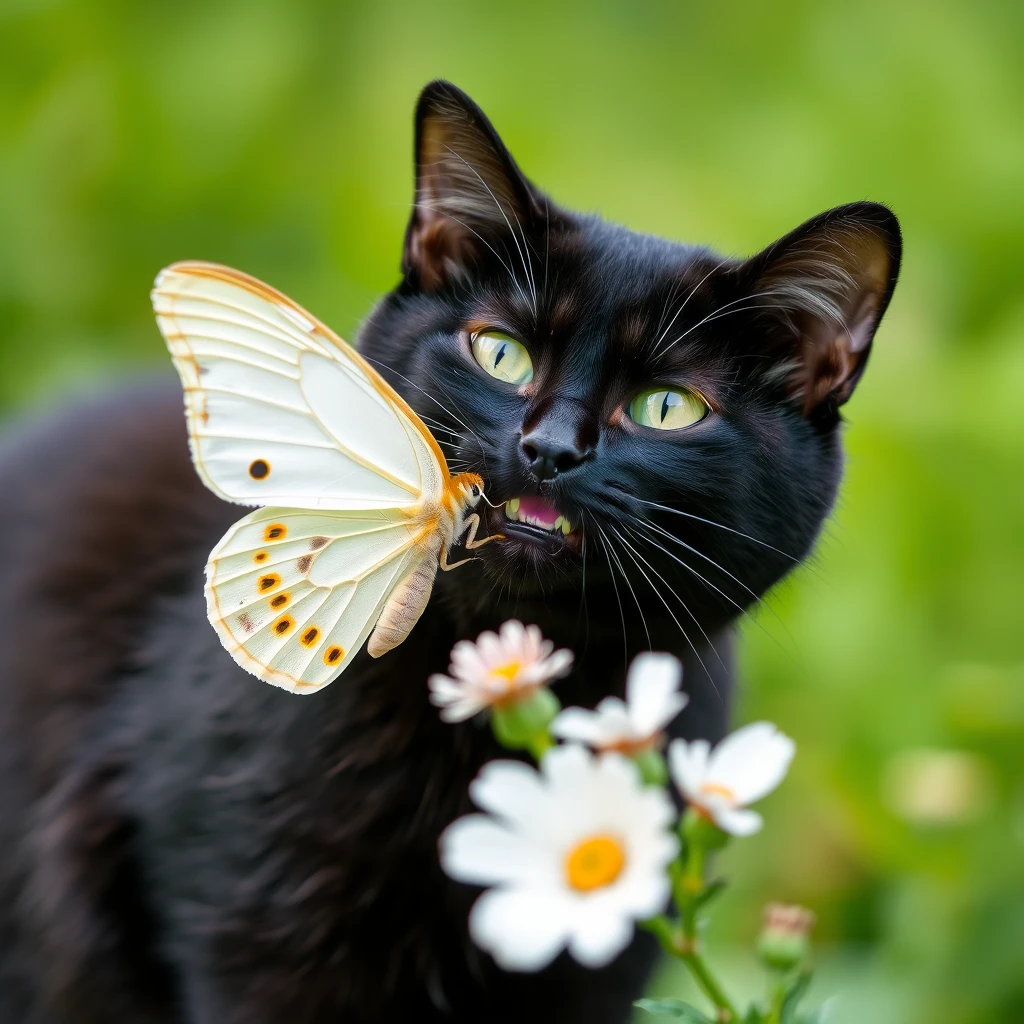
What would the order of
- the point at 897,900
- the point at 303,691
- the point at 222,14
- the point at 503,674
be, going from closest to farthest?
the point at 503,674
the point at 303,691
the point at 897,900
the point at 222,14

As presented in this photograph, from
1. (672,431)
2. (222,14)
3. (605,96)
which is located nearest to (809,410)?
(672,431)

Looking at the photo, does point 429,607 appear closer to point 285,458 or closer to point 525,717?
point 285,458

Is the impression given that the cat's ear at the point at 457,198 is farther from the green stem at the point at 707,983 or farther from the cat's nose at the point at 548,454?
the green stem at the point at 707,983

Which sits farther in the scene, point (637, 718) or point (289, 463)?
point (289, 463)

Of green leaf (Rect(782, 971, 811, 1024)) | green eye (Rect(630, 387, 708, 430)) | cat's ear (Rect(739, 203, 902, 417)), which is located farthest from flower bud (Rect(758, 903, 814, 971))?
cat's ear (Rect(739, 203, 902, 417))

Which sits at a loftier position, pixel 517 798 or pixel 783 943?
pixel 517 798

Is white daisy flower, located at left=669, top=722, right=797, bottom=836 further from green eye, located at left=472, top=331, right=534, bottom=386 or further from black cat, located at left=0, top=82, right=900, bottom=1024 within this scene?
green eye, located at left=472, top=331, right=534, bottom=386

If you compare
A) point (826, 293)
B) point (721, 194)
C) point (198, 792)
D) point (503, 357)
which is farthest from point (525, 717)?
point (721, 194)

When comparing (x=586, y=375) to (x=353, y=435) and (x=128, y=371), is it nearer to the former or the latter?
(x=353, y=435)
